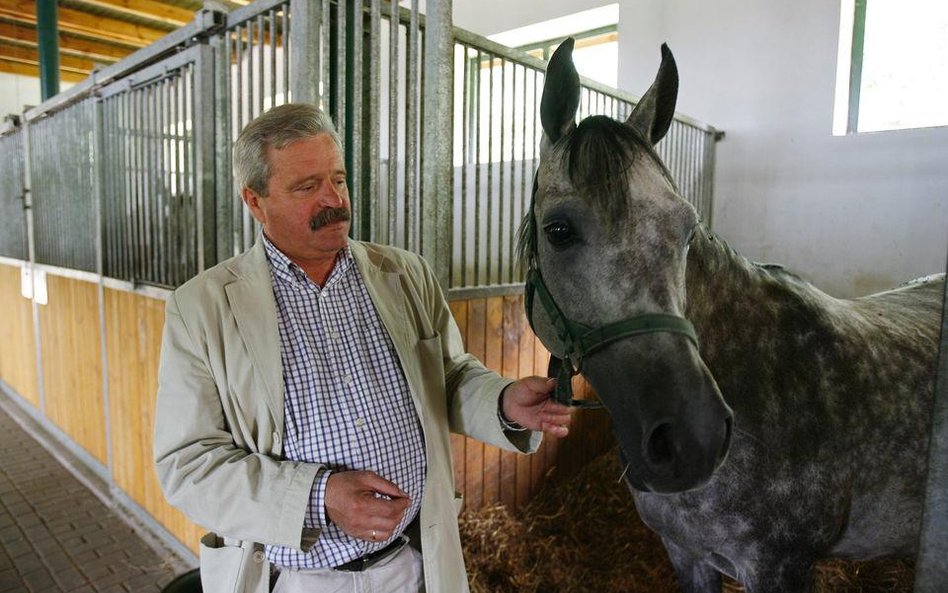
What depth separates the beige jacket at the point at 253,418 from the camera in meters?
0.98

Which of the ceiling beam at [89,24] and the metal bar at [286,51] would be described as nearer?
the metal bar at [286,51]

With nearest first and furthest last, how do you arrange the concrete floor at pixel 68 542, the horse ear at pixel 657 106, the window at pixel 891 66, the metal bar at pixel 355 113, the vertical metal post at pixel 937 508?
the vertical metal post at pixel 937 508
the horse ear at pixel 657 106
the metal bar at pixel 355 113
the concrete floor at pixel 68 542
the window at pixel 891 66

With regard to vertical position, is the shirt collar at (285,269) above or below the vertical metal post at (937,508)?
above

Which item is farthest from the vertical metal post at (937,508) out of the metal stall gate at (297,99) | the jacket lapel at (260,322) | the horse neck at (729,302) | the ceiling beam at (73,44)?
the ceiling beam at (73,44)

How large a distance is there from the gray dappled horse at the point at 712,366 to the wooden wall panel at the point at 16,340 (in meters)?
4.88

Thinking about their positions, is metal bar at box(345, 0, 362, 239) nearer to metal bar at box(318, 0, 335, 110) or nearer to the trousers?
metal bar at box(318, 0, 335, 110)

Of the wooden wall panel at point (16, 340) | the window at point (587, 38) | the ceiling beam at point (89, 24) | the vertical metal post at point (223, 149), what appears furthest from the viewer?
the ceiling beam at point (89, 24)

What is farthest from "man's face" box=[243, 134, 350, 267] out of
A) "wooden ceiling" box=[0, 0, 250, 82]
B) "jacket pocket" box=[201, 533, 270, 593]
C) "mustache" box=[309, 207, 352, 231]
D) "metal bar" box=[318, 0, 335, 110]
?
"wooden ceiling" box=[0, 0, 250, 82]

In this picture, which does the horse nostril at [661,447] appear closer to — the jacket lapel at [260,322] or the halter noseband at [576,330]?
the halter noseband at [576,330]

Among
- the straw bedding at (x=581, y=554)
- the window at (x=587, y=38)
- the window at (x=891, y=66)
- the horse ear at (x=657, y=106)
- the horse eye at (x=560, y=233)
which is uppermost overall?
the window at (x=587, y=38)

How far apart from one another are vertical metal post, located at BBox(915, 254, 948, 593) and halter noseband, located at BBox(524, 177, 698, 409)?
0.37 metres

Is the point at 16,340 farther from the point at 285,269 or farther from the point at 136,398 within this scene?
the point at 285,269

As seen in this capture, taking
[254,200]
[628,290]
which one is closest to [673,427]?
[628,290]

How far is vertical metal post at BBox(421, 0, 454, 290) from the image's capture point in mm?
1862
